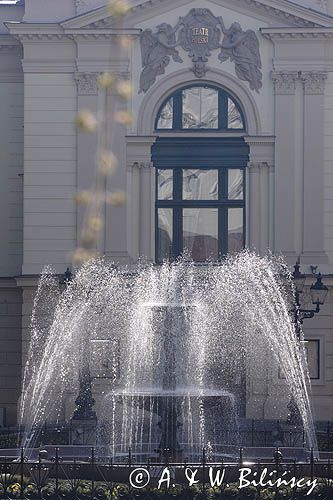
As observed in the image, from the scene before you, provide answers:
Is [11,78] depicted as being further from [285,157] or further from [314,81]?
[314,81]

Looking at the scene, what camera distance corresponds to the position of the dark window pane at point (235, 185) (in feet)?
124

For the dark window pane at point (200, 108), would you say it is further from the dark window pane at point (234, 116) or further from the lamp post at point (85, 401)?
the lamp post at point (85, 401)

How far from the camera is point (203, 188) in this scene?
37.7m

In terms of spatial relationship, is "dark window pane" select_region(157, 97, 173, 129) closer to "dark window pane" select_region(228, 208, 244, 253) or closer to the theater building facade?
the theater building facade

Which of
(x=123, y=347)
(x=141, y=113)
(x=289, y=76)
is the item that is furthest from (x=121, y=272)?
(x=289, y=76)

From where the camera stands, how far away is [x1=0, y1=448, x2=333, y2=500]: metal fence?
60.2 ft

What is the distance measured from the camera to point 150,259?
122ft

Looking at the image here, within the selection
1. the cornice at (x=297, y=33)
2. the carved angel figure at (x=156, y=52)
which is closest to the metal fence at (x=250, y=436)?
the carved angel figure at (x=156, y=52)

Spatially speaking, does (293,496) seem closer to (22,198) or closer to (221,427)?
(221,427)

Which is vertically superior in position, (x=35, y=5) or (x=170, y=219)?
(x=35, y=5)

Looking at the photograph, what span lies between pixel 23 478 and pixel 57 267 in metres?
18.8

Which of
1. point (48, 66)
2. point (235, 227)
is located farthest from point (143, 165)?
point (48, 66)

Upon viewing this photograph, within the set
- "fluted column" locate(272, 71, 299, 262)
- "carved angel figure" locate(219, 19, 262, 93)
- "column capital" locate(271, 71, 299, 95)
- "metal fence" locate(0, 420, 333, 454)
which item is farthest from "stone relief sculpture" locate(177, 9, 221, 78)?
"metal fence" locate(0, 420, 333, 454)

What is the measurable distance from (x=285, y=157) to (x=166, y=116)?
3.50 metres
